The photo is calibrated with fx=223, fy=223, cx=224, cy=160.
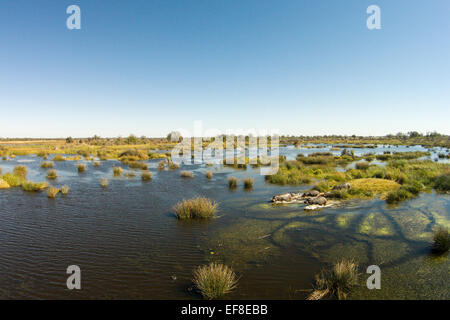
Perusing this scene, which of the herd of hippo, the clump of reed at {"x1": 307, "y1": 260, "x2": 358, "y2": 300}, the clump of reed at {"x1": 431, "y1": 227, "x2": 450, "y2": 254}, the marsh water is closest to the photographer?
the clump of reed at {"x1": 307, "y1": 260, "x2": 358, "y2": 300}

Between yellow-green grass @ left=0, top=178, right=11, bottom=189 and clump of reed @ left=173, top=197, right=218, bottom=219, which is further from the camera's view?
yellow-green grass @ left=0, top=178, right=11, bottom=189

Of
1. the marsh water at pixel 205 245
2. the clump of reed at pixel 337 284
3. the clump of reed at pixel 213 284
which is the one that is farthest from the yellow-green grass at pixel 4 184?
the clump of reed at pixel 337 284

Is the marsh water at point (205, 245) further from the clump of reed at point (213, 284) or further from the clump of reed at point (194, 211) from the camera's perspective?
the clump of reed at point (194, 211)

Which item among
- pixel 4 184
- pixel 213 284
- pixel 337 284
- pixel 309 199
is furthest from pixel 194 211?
pixel 4 184

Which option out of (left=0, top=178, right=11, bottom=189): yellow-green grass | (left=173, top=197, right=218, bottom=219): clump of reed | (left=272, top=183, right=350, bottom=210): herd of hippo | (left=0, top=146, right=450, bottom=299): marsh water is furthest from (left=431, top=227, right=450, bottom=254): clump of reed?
(left=0, top=178, right=11, bottom=189): yellow-green grass

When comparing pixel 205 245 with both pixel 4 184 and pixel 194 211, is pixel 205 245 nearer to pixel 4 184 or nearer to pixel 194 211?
pixel 194 211

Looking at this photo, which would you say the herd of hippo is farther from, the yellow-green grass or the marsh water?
the yellow-green grass

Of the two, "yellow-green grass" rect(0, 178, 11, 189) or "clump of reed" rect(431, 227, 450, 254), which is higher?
"yellow-green grass" rect(0, 178, 11, 189)

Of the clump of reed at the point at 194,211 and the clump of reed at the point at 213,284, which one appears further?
the clump of reed at the point at 194,211
